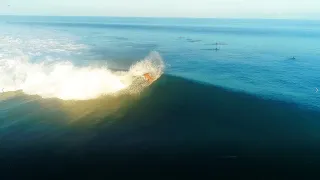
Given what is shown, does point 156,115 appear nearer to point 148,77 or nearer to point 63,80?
point 148,77

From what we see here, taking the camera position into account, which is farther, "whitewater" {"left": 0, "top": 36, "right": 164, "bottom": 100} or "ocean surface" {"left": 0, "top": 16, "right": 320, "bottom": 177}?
"whitewater" {"left": 0, "top": 36, "right": 164, "bottom": 100}

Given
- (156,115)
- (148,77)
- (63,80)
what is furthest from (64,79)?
(156,115)

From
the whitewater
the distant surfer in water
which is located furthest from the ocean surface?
the distant surfer in water

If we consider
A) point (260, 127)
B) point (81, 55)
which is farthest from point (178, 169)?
point (81, 55)

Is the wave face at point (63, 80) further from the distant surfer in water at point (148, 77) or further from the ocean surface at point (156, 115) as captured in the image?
the distant surfer in water at point (148, 77)

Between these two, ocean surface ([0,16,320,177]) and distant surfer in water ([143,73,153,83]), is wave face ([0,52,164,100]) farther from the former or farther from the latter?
distant surfer in water ([143,73,153,83])

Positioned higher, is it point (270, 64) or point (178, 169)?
point (270, 64)

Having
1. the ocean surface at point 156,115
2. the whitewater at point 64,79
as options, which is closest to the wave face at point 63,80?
the whitewater at point 64,79

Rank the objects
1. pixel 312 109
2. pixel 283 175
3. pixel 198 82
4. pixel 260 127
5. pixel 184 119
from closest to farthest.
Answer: pixel 283 175 < pixel 260 127 < pixel 184 119 < pixel 312 109 < pixel 198 82

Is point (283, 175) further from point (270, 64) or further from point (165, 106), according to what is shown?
point (270, 64)
